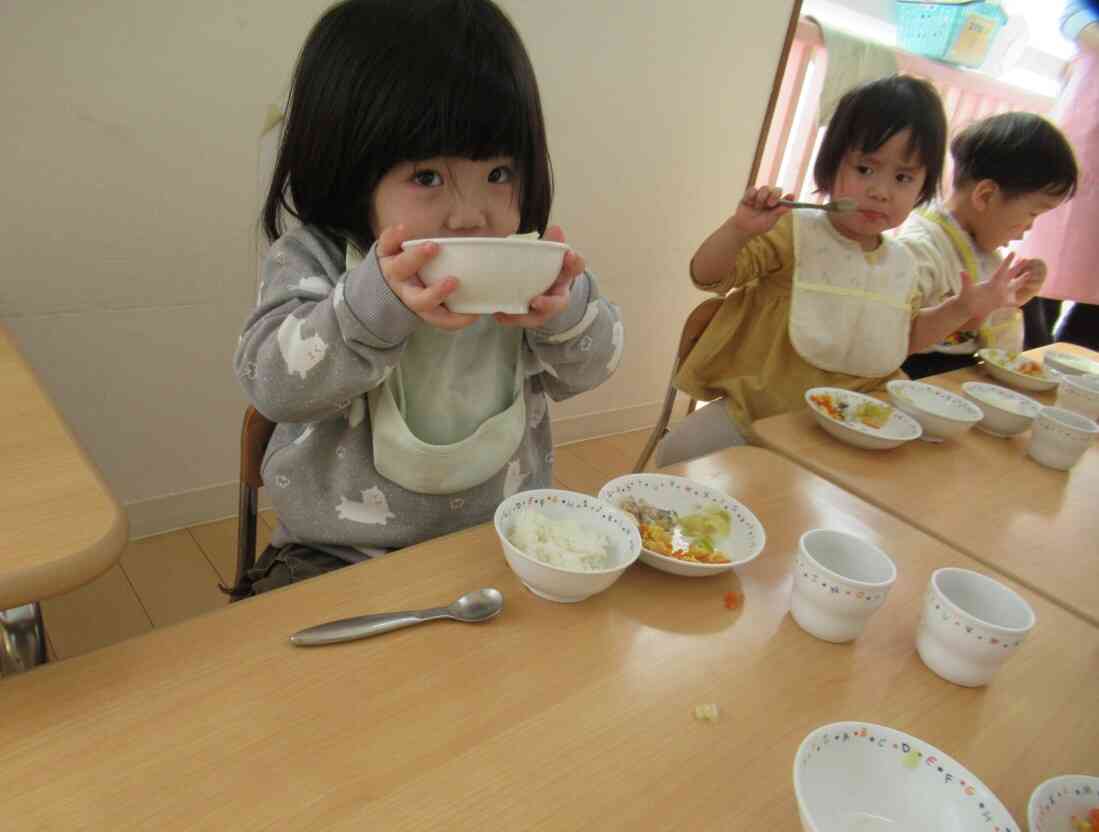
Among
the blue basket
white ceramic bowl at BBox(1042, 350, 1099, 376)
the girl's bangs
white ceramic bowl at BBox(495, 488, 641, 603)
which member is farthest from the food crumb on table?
the blue basket

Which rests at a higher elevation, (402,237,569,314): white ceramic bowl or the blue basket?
the blue basket

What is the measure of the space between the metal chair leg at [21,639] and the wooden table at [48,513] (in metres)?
0.02

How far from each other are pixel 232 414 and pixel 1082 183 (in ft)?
10.3

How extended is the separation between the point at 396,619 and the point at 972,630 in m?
0.47

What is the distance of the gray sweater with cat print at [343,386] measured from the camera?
715 millimetres

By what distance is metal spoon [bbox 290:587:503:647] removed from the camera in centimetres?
56

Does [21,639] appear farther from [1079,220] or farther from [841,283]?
[1079,220]

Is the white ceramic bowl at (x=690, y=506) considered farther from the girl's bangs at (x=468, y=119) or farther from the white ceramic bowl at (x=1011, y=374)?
the white ceramic bowl at (x=1011, y=374)

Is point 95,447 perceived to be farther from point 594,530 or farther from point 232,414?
point 594,530

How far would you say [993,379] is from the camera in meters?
1.55

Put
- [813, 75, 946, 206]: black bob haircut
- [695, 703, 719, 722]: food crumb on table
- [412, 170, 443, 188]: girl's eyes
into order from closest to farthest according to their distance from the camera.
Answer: [695, 703, 719, 722]: food crumb on table < [412, 170, 443, 188]: girl's eyes < [813, 75, 946, 206]: black bob haircut

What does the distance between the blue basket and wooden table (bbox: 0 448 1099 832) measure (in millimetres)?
2607

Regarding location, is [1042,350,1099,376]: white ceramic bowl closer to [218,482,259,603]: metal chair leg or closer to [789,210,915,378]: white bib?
[789,210,915,378]: white bib

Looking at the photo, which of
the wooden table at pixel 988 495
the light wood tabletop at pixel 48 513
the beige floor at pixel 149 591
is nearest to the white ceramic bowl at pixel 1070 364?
the wooden table at pixel 988 495
